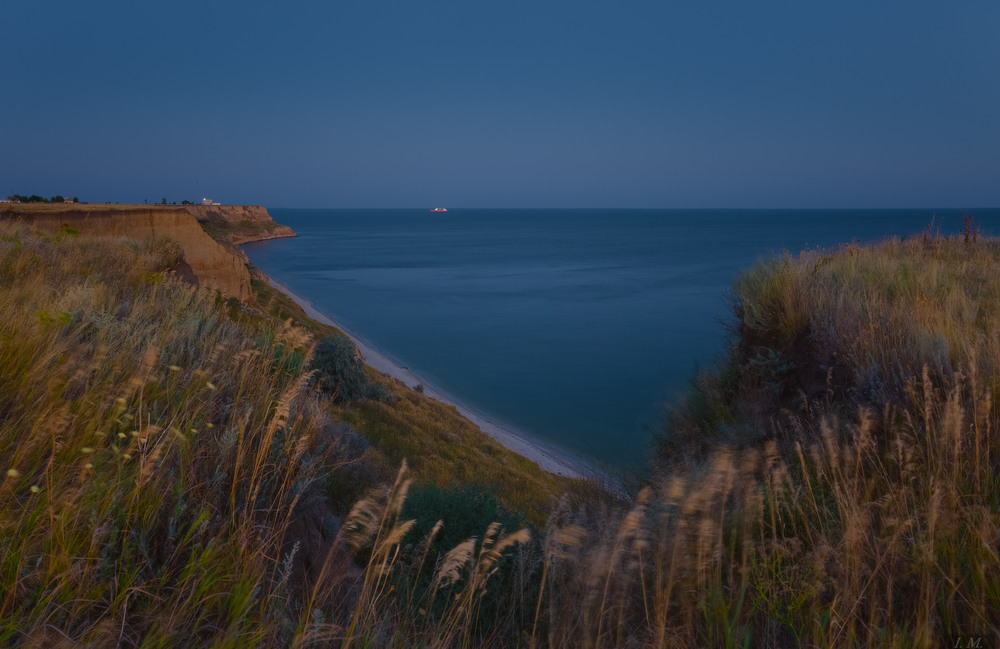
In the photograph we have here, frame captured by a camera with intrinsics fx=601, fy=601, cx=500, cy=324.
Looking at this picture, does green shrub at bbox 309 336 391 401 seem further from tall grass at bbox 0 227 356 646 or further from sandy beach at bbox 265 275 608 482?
tall grass at bbox 0 227 356 646

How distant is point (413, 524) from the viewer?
4.06 metres

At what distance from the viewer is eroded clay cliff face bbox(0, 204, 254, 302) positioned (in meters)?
15.6

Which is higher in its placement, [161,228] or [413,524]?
[161,228]

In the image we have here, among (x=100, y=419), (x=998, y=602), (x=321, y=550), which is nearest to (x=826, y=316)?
(x=998, y=602)

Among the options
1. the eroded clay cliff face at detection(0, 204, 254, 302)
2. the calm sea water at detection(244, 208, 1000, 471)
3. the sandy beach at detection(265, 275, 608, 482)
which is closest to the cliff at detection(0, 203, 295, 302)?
the eroded clay cliff face at detection(0, 204, 254, 302)

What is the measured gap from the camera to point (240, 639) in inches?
87.2

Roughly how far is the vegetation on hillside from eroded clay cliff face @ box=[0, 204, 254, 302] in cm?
1154

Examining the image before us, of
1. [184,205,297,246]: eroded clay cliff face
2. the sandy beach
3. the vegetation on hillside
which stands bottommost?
the sandy beach

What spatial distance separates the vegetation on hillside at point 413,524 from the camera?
2.39 m

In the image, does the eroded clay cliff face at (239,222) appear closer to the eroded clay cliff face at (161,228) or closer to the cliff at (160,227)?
the cliff at (160,227)

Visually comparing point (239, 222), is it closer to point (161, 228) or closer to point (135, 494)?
point (161, 228)

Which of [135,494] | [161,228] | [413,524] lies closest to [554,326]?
[161,228]

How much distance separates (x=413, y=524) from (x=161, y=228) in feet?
55.2

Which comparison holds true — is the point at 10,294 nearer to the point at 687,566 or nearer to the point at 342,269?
the point at 687,566
